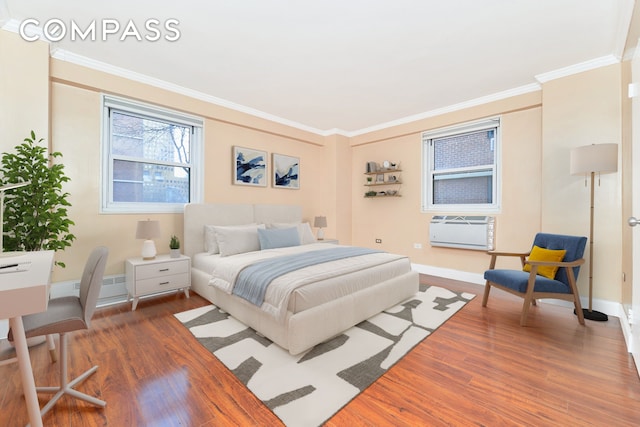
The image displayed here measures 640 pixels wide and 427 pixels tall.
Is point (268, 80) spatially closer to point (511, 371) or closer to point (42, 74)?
point (42, 74)

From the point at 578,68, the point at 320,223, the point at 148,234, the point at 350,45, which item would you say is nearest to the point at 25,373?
the point at 148,234

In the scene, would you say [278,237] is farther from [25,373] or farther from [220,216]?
[25,373]

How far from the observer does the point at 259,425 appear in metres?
1.41

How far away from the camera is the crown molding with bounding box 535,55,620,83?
2.87 meters

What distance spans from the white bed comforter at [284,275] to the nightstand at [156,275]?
0.49 m

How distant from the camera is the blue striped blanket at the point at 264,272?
228 cm

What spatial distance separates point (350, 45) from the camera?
266cm

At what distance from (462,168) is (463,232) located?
1.02 m

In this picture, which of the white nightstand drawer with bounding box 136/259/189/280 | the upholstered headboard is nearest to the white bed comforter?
the white nightstand drawer with bounding box 136/259/189/280

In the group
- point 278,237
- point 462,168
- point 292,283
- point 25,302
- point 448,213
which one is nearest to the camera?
point 25,302

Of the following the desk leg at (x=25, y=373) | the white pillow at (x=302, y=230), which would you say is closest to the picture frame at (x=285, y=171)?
the white pillow at (x=302, y=230)

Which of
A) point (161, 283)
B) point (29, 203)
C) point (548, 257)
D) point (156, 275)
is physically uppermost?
point (29, 203)

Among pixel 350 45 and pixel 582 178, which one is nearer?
pixel 350 45

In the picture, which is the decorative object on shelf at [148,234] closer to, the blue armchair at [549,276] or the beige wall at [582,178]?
the blue armchair at [549,276]
